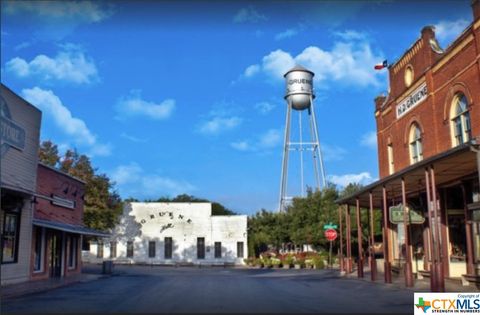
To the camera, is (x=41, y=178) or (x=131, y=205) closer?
(x=41, y=178)

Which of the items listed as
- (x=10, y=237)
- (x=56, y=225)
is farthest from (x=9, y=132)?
(x=56, y=225)

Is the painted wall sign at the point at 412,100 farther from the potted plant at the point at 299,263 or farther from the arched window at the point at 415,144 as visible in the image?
the potted plant at the point at 299,263

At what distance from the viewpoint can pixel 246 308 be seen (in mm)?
12023

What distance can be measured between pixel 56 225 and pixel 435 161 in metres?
16.2

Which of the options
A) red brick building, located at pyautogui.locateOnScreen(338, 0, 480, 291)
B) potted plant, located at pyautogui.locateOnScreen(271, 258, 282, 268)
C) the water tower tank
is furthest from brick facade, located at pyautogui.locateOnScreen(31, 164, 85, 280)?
the water tower tank

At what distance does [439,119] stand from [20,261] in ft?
57.6

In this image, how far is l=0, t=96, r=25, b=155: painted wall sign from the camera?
19.7 metres

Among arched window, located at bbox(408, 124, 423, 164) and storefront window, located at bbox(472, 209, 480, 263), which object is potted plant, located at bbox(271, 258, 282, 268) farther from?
storefront window, located at bbox(472, 209, 480, 263)

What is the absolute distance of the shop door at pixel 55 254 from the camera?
84.6 ft

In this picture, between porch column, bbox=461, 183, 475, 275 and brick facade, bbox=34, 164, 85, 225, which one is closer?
porch column, bbox=461, 183, 475, 275

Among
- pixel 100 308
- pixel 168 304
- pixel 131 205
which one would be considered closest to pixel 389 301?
pixel 168 304

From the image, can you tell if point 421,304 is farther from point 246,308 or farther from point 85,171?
point 85,171

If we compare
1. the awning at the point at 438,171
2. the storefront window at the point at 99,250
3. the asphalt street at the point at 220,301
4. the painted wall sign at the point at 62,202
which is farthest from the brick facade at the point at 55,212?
the storefront window at the point at 99,250
